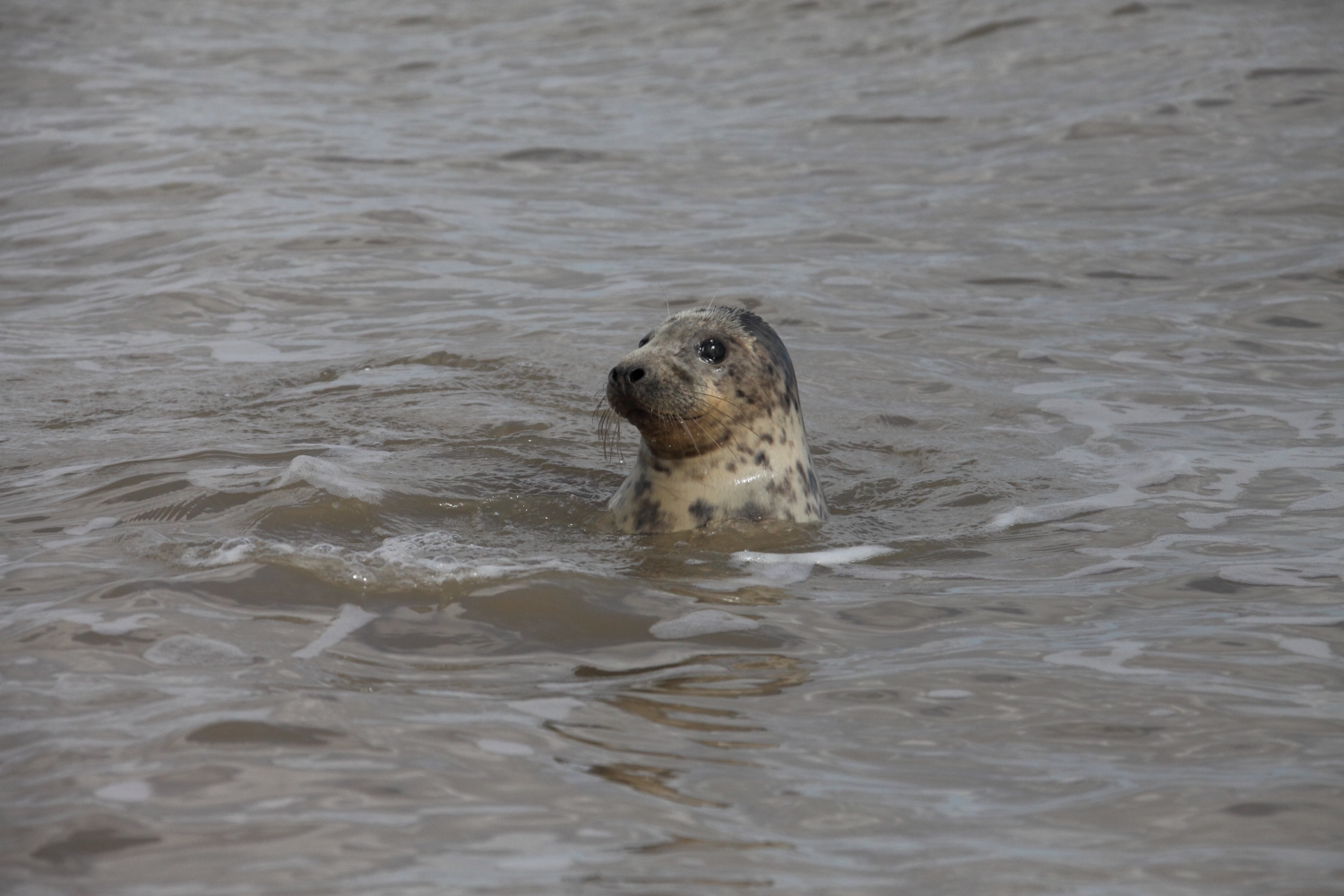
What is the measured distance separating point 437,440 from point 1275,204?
5.86m

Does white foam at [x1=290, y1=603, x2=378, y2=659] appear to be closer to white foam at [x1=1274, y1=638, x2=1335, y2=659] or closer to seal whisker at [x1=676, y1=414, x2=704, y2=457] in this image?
seal whisker at [x1=676, y1=414, x2=704, y2=457]

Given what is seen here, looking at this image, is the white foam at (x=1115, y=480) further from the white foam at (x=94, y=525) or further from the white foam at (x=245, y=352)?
the white foam at (x=245, y=352)

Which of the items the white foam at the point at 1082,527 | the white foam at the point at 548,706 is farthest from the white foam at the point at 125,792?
the white foam at the point at 1082,527

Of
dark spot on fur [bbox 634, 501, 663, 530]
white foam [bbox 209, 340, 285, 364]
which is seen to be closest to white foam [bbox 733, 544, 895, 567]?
dark spot on fur [bbox 634, 501, 663, 530]

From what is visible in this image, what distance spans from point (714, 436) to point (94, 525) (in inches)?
75.6

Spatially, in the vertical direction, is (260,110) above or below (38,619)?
above

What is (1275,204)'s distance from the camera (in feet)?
31.2

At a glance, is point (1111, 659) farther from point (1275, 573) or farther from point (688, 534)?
point (688, 534)

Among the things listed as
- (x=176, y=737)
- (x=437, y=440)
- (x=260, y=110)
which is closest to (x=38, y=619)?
(x=176, y=737)

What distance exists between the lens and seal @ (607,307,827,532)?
4.96 metres

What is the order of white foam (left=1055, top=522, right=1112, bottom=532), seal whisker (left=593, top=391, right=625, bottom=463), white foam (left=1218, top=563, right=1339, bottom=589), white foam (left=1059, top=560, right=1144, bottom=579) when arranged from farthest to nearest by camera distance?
seal whisker (left=593, top=391, right=625, bottom=463) → white foam (left=1055, top=522, right=1112, bottom=532) → white foam (left=1059, top=560, right=1144, bottom=579) → white foam (left=1218, top=563, right=1339, bottom=589)

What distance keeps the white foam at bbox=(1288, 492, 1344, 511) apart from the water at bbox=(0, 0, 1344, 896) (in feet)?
0.11

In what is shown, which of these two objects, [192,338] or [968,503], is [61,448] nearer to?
[192,338]

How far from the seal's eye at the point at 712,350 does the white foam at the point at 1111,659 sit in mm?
1714
